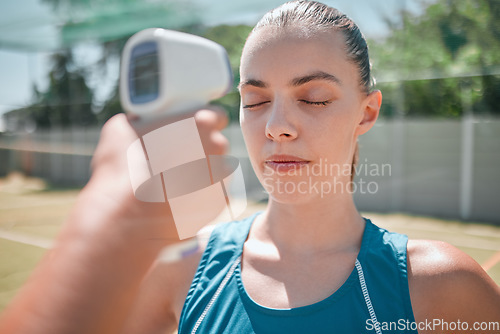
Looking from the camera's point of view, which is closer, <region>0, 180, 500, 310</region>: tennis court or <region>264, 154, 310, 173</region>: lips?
<region>264, 154, 310, 173</region>: lips

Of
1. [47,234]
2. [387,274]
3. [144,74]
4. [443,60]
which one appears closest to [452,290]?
[387,274]

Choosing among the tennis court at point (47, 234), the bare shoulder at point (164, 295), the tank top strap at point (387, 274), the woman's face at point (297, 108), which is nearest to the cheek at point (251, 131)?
the woman's face at point (297, 108)

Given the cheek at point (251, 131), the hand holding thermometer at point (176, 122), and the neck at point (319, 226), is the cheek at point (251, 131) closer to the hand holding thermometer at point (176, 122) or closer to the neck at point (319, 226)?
the neck at point (319, 226)

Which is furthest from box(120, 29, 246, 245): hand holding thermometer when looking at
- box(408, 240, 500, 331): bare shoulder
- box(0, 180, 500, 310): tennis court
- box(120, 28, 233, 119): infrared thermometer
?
box(0, 180, 500, 310): tennis court

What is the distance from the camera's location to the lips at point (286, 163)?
78 cm

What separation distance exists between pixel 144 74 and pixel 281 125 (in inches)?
13.2

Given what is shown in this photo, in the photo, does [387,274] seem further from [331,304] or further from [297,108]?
[297,108]

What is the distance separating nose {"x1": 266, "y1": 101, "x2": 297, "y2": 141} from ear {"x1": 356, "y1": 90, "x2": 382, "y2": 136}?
225 mm

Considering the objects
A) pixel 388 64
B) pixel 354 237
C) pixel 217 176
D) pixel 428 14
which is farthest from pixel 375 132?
pixel 217 176

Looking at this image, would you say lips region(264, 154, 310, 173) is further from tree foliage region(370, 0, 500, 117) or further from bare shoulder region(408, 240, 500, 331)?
tree foliage region(370, 0, 500, 117)

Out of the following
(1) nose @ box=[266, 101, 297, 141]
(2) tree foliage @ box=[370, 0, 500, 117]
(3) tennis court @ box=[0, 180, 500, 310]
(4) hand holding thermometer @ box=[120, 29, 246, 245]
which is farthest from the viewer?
(2) tree foliage @ box=[370, 0, 500, 117]

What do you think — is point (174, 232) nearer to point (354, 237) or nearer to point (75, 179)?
point (354, 237)

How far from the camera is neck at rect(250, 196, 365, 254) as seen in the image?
3.15ft

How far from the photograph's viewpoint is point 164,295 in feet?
3.09
